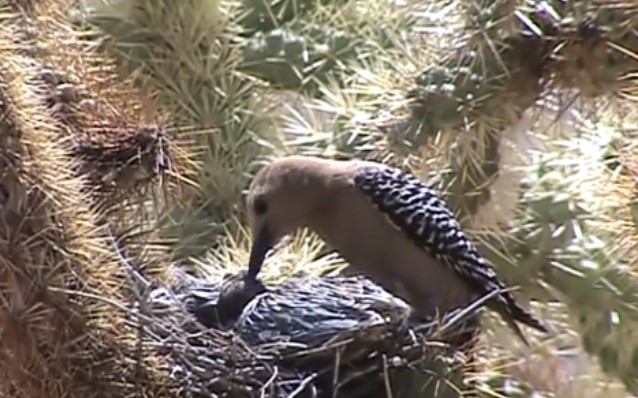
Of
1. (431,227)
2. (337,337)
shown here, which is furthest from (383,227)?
(337,337)

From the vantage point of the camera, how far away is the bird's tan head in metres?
1.17

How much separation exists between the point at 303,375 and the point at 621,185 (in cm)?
30

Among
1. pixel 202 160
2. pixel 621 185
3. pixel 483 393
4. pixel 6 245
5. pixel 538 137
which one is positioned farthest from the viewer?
pixel 202 160

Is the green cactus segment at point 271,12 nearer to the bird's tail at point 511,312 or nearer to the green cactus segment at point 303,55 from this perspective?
the green cactus segment at point 303,55

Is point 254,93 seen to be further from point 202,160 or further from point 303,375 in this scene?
point 303,375

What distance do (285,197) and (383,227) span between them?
0.32 feet

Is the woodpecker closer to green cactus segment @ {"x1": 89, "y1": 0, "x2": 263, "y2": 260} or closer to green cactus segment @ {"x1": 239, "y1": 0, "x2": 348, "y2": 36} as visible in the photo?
green cactus segment @ {"x1": 89, "y1": 0, "x2": 263, "y2": 260}

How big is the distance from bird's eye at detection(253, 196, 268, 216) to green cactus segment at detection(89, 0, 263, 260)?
9.0 inches

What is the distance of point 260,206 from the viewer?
1.18 metres

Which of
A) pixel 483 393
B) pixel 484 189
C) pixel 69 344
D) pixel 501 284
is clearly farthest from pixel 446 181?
pixel 69 344

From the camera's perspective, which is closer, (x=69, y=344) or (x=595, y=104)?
(x=69, y=344)

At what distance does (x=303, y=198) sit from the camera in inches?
46.4

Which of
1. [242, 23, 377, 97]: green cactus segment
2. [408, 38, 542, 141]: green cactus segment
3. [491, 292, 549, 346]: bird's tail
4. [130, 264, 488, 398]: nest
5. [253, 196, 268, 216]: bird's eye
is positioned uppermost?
[408, 38, 542, 141]: green cactus segment

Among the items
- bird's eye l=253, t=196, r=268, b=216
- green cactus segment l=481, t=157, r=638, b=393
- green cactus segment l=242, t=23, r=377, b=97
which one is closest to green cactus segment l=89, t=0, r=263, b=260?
green cactus segment l=242, t=23, r=377, b=97
